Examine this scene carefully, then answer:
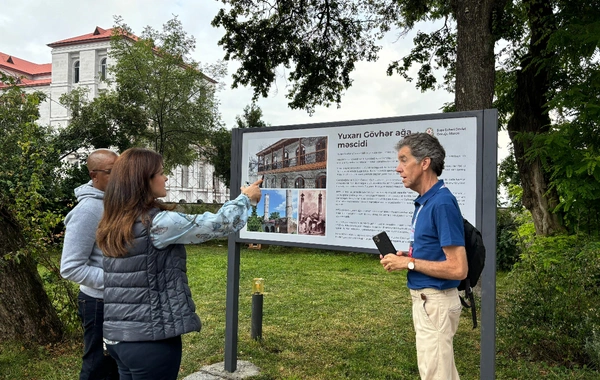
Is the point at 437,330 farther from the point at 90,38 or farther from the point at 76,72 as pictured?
the point at 76,72

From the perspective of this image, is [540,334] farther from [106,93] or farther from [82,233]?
[106,93]

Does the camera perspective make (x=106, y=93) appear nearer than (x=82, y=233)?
No

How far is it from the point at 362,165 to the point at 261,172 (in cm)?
118

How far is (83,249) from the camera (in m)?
2.68

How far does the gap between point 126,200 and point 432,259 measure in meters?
1.56

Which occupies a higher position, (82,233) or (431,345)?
(82,233)

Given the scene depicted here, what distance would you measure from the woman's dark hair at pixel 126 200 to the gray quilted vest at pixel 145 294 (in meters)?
0.04

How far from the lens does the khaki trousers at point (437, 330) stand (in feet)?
8.01

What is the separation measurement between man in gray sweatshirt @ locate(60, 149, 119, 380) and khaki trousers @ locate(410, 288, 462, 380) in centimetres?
182

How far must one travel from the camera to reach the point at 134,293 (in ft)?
7.23

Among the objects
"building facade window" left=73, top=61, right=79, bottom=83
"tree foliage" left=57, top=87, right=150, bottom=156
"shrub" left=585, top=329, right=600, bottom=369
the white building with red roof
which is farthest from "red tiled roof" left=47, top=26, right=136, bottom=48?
"shrub" left=585, top=329, right=600, bottom=369

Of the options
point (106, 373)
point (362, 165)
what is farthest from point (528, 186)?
point (106, 373)

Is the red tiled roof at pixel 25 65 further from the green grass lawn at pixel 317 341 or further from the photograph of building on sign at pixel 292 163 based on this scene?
the photograph of building on sign at pixel 292 163

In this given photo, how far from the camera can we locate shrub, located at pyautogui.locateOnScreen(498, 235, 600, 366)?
186 inches
